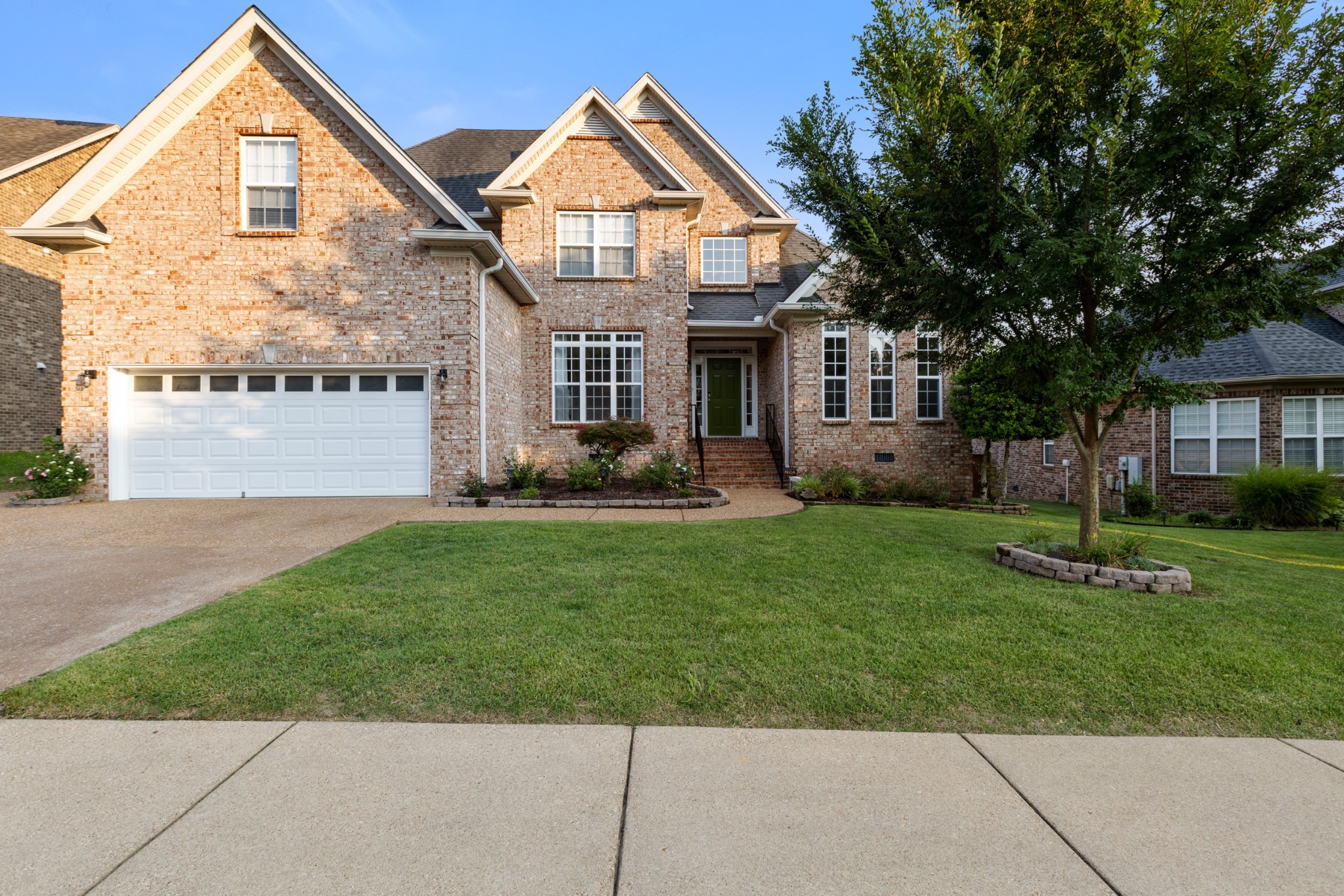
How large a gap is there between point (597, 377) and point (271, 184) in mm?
6797

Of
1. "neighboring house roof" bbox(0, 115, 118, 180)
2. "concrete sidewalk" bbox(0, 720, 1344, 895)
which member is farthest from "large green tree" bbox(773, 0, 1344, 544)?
"neighboring house roof" bbox(0, 115, 118, 180)

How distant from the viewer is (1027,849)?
7.05 feet

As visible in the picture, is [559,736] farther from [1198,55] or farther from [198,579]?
[1198,55]

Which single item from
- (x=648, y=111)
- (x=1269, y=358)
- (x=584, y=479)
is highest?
(x=648, y=111)

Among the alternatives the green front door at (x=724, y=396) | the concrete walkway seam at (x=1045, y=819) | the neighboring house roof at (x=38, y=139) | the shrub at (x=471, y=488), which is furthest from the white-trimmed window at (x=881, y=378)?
the neighboring house roof at (x=38, y=139)

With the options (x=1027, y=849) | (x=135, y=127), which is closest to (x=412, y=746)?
(x=1027, y=849)

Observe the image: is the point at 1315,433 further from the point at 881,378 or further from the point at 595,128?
the point at 595,128

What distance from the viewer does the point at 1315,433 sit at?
1359 centimetres

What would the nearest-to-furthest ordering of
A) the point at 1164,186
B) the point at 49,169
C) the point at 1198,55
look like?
the point at 1198,55, the point at 1164,186, the point at 49,169

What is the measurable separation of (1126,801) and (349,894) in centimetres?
286

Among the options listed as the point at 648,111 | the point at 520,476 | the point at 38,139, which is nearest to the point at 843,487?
the point at 520,476

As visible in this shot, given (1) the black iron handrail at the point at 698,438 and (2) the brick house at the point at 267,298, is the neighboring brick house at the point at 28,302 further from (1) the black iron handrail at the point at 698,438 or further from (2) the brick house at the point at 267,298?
(1) the black iron handrail at the point at 698,438

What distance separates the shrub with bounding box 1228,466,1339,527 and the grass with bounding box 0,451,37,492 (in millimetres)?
25406

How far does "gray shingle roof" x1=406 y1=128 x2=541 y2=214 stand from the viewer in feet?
47.2
